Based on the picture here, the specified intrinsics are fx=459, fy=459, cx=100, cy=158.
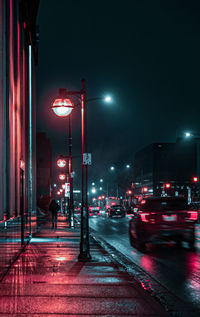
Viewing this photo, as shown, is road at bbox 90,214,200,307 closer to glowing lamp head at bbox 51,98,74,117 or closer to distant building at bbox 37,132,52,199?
glowing lamp head at bbox 51,98,74,117

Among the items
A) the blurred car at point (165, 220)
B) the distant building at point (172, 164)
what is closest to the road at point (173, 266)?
the blurred car at point (165, 220)

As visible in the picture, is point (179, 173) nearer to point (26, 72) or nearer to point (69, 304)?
point (26, 72)

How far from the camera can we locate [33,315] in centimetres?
675

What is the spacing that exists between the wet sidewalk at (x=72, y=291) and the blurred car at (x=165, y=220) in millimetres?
3495

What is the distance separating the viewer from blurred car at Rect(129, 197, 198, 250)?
1634 cm

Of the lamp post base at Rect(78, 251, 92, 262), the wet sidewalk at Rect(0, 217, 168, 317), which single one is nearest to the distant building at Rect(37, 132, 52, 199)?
the lamp post base at Rect(78, 251, 92, 262)

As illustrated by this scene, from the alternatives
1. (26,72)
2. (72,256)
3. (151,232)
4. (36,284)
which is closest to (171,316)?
(36,284)

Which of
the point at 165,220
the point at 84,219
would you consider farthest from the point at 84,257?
the point at 165,220

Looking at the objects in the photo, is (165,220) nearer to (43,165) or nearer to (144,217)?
(144,217)

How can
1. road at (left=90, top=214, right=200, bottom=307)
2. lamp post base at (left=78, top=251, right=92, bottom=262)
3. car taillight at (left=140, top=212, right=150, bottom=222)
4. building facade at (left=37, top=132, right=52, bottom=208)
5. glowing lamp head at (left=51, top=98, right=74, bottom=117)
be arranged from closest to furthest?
1. road at (left=90, top=214, right=200, bottom=307)
2. lamp post base at (left=78, top=251, right=92, bottom=262)
3. glowing lamp head at (left=51, top=98, right=74, bottom=117)
4. car taillight at (left=140, top=212, right=150, bottom=222)
5. building facade at (left=37, top=132, right=52, bottom=208)

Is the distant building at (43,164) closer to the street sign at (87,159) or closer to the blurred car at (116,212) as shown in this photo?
the blurred car at (116,212)

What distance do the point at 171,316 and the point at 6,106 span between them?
43.2 ft

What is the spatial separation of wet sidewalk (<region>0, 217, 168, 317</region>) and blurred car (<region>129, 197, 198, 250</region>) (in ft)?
11.5

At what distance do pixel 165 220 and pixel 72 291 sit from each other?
27.0 ft
